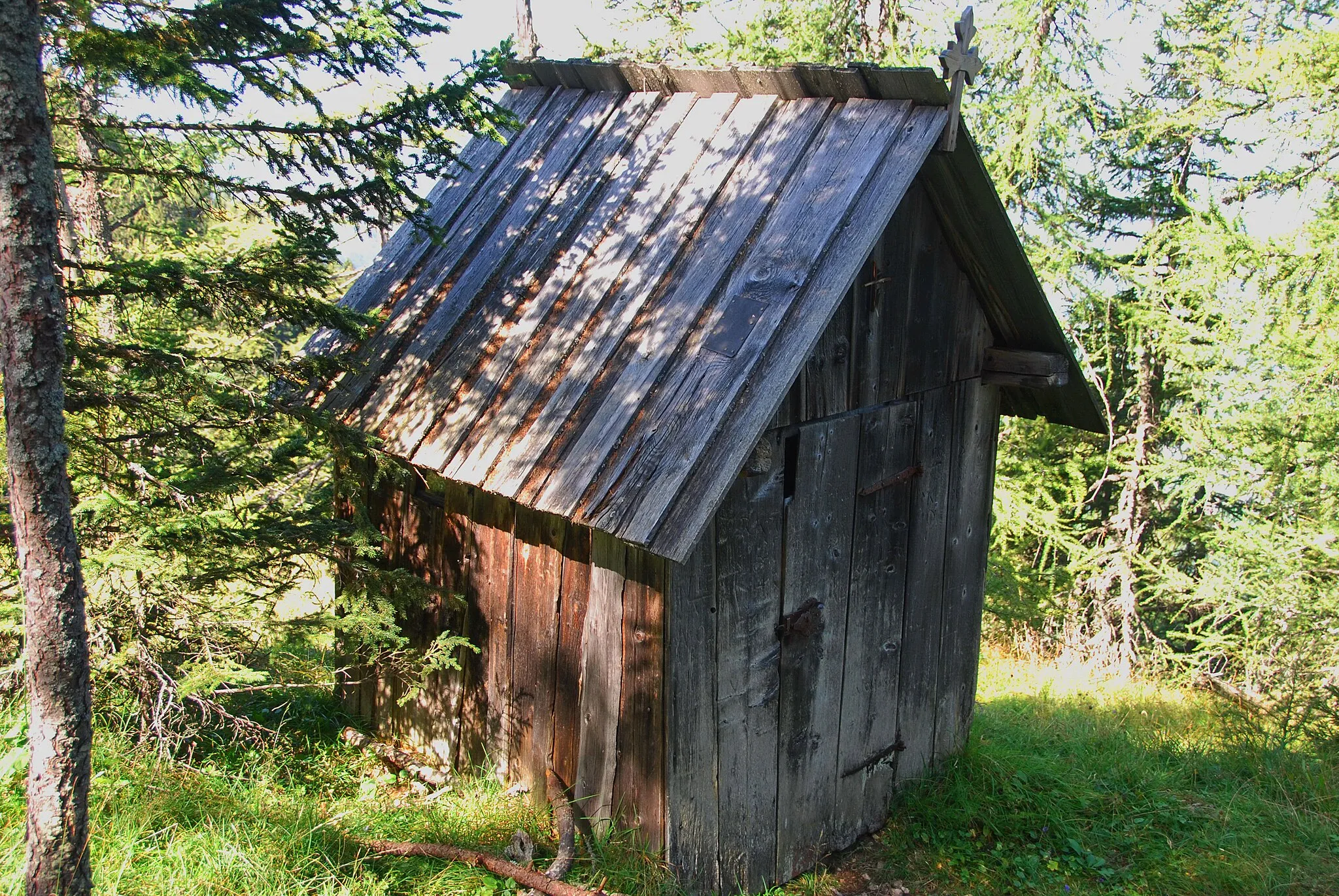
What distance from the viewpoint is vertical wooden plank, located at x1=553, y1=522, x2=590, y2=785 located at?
4.47 m

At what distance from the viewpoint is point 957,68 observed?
427 cm

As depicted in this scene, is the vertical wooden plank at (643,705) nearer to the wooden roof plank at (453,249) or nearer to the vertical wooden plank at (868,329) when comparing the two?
the vertical wooden plank at (868,329)

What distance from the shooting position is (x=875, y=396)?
4984 mm

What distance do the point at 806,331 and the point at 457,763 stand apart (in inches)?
125

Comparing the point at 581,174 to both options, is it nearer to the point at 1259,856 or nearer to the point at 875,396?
the point at 875,396

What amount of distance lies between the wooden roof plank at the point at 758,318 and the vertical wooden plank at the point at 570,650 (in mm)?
689

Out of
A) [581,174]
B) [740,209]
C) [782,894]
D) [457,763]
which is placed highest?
[581,174]

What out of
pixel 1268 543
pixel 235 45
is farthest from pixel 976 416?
pixel 1268 543

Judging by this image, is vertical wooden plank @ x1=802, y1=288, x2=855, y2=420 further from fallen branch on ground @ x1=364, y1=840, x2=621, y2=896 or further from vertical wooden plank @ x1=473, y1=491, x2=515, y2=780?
fallen branch on ground @ x1=364, y1=840, x2=621, y2=896

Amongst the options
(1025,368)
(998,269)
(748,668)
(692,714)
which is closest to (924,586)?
(1025,368)

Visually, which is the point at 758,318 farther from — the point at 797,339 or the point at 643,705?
the point at 643,705

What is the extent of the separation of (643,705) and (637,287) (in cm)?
195

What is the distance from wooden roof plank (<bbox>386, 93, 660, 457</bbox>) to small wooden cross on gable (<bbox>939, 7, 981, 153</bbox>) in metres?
2.00

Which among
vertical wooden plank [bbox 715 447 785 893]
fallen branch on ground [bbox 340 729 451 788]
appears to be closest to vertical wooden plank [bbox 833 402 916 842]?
vertical wooden plank [bbox 715 447 785 893]
